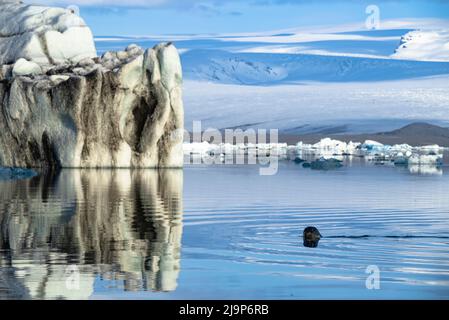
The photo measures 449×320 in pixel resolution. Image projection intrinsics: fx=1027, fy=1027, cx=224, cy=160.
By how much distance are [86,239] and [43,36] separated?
109 feet

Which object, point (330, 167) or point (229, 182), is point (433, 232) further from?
point (330, 167)

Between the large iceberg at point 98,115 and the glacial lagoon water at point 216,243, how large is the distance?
1305cm

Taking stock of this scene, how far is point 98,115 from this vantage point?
1682 inches

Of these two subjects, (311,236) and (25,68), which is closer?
(311,236)

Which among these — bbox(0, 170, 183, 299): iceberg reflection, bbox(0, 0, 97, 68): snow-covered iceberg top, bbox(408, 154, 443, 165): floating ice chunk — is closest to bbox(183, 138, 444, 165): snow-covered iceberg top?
bbox(408, 154, 443, 165): floating ice chunk

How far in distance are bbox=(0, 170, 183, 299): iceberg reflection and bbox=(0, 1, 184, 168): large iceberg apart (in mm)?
13515

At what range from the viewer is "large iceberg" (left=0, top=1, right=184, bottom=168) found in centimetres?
4219

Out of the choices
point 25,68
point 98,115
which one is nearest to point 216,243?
point 98,115

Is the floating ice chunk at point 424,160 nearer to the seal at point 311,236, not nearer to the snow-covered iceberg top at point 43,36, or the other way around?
the snow-covered iceberg top at point 43,36

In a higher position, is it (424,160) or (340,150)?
(340,150)

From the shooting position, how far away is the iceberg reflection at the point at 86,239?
1087 cm

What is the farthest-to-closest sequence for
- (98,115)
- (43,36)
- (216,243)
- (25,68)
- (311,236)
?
(43,36)
(25,68)
(98,115)
(311,236)
(216,243)

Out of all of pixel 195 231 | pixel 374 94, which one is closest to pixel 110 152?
pixel 195 231

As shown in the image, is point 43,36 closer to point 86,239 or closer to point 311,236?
point 86,239
